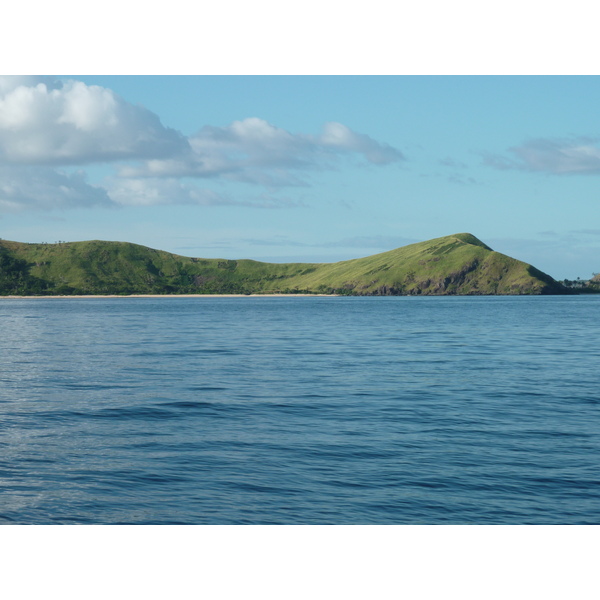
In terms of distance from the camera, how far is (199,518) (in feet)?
53.1

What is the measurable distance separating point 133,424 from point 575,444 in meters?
17.4

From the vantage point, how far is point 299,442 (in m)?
24.2

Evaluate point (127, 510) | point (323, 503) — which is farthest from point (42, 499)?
point (323, 503)

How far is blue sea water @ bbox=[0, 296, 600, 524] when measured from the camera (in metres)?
16.9

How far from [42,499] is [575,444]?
1767cm

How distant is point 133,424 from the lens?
27938 mm

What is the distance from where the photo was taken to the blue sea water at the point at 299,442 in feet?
55.5

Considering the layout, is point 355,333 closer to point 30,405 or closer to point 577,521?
point 30,405

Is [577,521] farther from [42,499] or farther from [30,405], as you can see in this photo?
[30,405]
